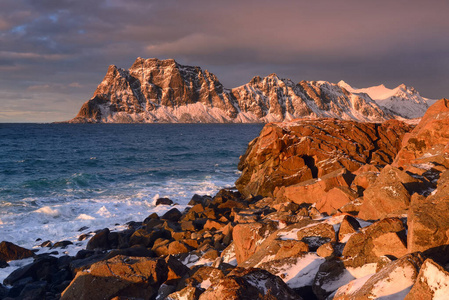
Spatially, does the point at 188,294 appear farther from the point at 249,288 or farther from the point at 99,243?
the point at 99,243

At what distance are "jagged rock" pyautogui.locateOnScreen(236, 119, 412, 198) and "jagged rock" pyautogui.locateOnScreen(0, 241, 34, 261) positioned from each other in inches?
569

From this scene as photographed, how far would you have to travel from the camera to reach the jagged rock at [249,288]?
16.3ft

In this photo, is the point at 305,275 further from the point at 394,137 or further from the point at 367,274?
the point at 394,137

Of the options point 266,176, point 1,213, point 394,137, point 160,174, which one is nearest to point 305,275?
point 266,176

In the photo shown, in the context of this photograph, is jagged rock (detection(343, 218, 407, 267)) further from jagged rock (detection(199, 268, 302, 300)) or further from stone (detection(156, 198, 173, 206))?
stone (detection(156, 198, 173, 206))

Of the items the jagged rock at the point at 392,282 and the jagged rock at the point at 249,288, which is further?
the jagged rock at the point at 249,288

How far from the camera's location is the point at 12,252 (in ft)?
49.1

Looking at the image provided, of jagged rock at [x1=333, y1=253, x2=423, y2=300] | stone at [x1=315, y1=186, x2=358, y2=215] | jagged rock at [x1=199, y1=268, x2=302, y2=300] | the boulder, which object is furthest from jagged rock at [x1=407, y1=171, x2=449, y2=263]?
the boulder

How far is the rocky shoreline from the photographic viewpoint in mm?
5242

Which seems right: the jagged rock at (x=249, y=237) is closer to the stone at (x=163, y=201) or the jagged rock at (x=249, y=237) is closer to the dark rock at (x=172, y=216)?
the dark rock at (x=172, y=216)

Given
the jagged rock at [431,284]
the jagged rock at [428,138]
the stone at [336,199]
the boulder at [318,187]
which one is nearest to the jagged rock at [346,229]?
the jagged rock at [431,284]

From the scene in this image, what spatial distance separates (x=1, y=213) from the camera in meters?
21.3

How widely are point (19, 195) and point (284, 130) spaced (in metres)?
22.1

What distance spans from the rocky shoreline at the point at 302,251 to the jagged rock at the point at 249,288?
0.7 inches
